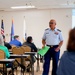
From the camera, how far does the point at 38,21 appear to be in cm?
1295

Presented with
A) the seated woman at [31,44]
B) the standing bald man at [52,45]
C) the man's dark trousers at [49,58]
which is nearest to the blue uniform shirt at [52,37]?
the standing bald man at [52,45]

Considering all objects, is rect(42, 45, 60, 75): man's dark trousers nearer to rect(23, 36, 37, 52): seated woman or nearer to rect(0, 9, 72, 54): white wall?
rect(23, 36, 37, 52): seated woman

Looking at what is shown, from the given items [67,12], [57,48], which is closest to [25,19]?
[67,12]

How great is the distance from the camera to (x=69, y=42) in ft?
6.19

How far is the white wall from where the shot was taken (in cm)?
1259

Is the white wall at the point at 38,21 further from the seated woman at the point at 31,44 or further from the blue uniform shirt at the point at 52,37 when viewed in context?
the blue uniform shirt at the point at 52,37

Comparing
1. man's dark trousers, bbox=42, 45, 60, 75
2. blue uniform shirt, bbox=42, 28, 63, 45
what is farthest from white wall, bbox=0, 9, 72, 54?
man's dark trousers, bbox=42, 45, 60, 75

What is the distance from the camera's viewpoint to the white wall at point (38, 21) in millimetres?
12594

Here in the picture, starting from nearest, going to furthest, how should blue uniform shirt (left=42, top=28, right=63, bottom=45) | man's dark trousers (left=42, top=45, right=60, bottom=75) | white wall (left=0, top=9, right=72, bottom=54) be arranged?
man's dark trousers (left=42, top=45, right=60, bottom=75) < blue uniform shirt (left=42, top=28, right=63, bottom=45) < white wall (left=0, top=9, right=72, bottom=54)

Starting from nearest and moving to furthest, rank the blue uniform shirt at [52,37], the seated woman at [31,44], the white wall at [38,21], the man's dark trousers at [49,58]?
the man's dark trousers at [49,58] < the blue uniform shirt at [52,37] < the seated woman at [31,44] < the white wall at [38,21]

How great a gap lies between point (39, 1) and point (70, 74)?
28.0 ft

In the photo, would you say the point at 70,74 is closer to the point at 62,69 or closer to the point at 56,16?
the point at 62,69

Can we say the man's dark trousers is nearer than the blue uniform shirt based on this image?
Yes

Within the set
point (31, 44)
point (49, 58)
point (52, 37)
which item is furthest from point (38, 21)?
point (49, 58)
